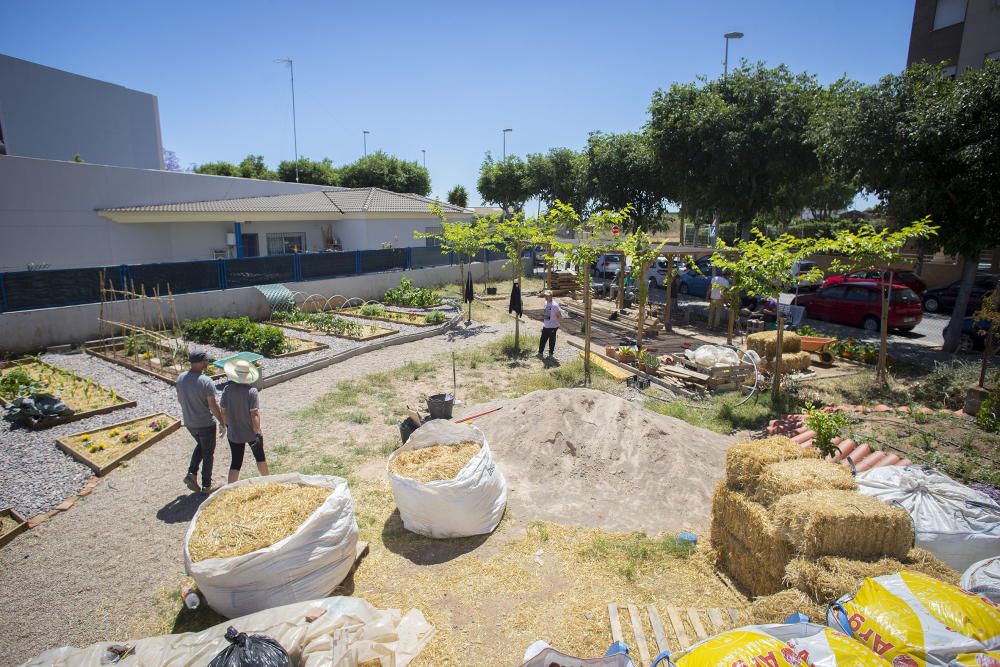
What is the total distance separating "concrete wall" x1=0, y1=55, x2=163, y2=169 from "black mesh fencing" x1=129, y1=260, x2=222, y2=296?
21.9 m

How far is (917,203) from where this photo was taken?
14312 mm

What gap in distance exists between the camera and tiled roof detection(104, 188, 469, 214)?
822 inches

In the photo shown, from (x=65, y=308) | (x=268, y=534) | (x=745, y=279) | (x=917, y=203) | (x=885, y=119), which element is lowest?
(x=268, y=534)

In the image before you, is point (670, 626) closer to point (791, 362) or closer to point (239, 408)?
point (239, 408)

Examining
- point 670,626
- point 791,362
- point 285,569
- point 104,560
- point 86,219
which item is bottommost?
point 104,560

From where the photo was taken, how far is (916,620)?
10.9ft

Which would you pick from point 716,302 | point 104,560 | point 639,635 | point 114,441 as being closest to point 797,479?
point 639,635

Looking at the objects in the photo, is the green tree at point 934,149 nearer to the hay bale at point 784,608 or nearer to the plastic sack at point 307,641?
the hay bale at point 784,608

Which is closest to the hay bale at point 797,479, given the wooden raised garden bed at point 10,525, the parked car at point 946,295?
the wooden raised garden bed at point 10,525

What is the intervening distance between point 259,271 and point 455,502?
14827 millimetres

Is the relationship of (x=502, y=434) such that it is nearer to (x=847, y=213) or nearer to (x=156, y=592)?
(x=156, y=592)

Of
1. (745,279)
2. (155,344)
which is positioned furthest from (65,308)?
(745,279)

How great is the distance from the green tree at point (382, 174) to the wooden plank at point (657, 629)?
148 feet

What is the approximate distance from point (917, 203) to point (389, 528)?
16.0 m
